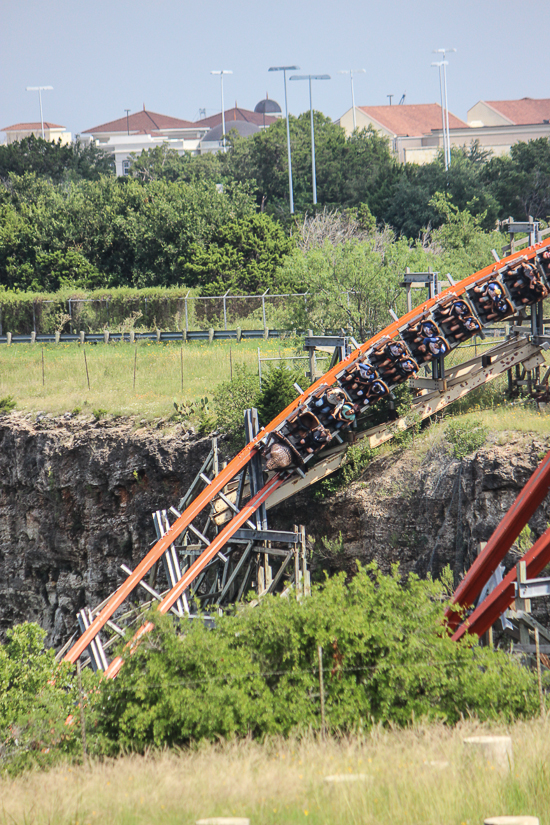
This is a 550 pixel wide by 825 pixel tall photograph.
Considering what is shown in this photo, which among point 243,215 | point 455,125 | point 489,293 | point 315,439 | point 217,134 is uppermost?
point 217,134

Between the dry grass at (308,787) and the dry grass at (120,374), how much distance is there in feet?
57.4

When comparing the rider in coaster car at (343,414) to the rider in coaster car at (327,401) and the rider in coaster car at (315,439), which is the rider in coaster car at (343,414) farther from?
the rider in coaster car at (315,439)

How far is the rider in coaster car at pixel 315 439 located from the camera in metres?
22.1

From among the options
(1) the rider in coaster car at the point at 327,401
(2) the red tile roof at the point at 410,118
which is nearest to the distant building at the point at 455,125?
(2) the red tile roof at the point at 410,118

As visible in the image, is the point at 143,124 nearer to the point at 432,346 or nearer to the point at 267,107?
the point at 267,107

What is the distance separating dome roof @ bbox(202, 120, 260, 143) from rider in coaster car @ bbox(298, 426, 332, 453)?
12845cm

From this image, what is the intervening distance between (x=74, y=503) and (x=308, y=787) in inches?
748

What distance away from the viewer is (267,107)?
559 feet

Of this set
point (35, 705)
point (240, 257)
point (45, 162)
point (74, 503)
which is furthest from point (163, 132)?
point (35, 705)

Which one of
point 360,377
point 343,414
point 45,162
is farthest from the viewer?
point 45,162

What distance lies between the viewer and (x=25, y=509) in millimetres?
29516

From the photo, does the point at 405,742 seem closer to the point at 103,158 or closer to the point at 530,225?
the point at 530,225

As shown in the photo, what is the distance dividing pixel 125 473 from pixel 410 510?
9.44m

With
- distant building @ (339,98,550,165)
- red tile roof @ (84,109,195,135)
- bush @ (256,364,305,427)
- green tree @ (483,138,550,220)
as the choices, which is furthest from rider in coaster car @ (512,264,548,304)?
red tile roof @ (84,109,195,135)
